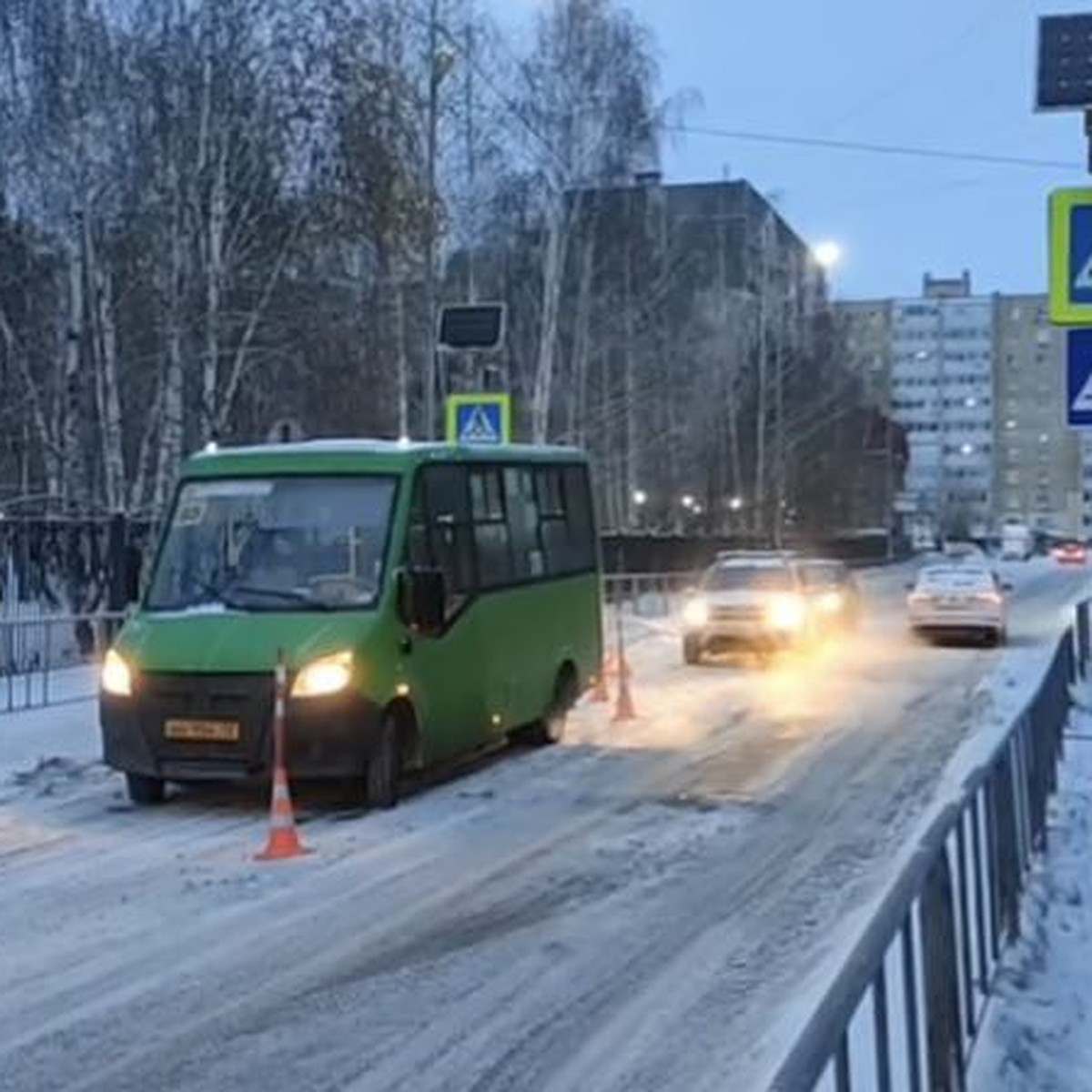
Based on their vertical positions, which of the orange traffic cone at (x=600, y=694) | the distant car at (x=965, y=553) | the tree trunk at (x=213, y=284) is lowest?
the distant car at (x=965, y=553)

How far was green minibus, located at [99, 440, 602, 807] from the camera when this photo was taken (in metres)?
11.7

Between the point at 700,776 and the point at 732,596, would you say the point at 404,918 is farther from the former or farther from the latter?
the point at 732,596

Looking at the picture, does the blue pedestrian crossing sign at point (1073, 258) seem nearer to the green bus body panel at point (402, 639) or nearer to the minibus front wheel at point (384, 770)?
the green bus body panel at point (402, 639)

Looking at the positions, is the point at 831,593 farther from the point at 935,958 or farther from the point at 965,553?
the point at 965,553

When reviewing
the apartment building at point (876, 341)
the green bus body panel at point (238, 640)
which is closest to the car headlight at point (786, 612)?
the green bus body panel at point (238, 640)

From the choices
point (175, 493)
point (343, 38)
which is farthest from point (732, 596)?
point (175, 493)

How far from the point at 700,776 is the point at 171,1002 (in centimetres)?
686

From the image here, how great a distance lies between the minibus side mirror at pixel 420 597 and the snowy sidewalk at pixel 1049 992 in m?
4.65

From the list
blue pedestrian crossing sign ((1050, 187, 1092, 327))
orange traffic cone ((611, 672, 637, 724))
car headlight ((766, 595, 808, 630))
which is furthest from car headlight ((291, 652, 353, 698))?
car headlight ((766, 595, 808, 630))

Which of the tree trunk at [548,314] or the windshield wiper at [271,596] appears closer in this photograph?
the windshield wiper at [271,596]

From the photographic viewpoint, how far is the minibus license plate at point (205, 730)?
11633mm

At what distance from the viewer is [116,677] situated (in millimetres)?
12086

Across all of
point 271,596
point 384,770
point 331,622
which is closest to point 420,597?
point 331,622

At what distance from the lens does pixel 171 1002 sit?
7.14m
